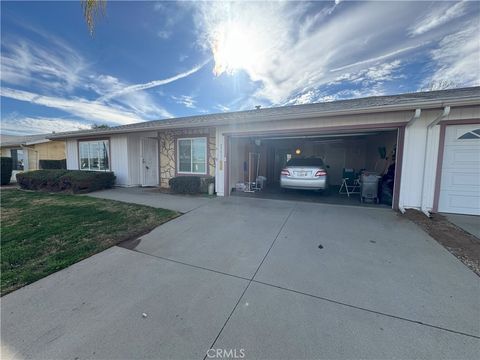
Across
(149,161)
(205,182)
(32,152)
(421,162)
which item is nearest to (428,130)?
(421,162)

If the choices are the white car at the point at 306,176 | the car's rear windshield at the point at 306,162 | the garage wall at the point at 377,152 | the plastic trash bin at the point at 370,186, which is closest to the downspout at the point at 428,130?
the plastic trash bin at the point at 370,186

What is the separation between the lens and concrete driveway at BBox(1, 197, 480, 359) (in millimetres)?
1585

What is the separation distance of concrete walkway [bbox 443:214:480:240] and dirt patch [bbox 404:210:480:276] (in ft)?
0.35

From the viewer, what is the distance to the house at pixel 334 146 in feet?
16.7

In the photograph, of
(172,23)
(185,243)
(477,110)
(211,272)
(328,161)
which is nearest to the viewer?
(211,272)

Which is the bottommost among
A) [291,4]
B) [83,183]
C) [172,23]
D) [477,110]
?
[83,183]

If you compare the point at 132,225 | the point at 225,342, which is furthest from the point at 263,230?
the point at 132,225

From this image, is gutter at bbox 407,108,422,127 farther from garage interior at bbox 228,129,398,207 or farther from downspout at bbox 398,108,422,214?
garage interior at bbox 228,129,398,207

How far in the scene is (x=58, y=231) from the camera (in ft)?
13.6

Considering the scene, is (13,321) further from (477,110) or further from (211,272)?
(477,110)

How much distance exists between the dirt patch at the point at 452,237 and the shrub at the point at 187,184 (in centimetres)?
702

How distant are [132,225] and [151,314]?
10.1 feet

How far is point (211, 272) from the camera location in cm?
269

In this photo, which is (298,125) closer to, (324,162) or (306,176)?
(306,176)
